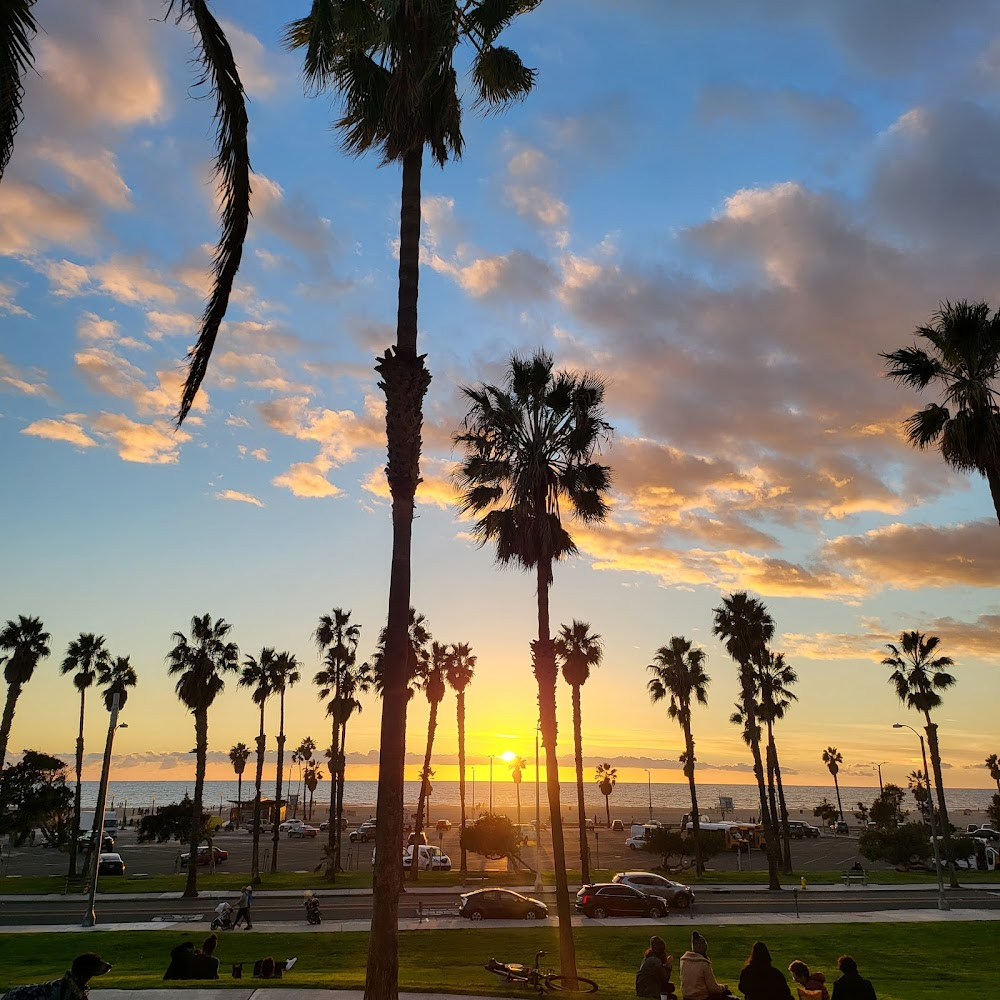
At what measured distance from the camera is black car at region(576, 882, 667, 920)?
36.7m

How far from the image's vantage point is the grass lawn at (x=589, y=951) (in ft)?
74.0

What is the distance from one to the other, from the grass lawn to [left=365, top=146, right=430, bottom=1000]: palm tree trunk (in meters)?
10.9

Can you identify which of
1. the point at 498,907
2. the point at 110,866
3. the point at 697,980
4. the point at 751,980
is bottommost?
the point at 110,866

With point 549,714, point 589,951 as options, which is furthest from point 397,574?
point 589,951

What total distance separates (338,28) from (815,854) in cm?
8638

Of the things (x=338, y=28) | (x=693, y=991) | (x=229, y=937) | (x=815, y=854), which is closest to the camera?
(x=693, y=991)

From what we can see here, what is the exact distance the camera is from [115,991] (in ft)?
49.5

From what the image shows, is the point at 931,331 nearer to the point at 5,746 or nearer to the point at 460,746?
the point at 460,746

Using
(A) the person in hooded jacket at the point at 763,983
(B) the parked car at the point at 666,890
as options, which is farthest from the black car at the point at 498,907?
(A) the person in hooded jacket at the point at 763,983

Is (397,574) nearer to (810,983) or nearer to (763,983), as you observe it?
(763,983)

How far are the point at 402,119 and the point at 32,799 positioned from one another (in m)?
74.7

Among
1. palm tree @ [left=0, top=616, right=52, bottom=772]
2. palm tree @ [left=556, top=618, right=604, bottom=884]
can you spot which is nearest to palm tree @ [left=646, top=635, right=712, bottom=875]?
palm tree @ [left=556, top=618, right=604, bottom=884]

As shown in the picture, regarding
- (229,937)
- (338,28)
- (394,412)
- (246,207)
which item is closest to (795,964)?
(394,412)

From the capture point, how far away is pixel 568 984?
18797 mm
